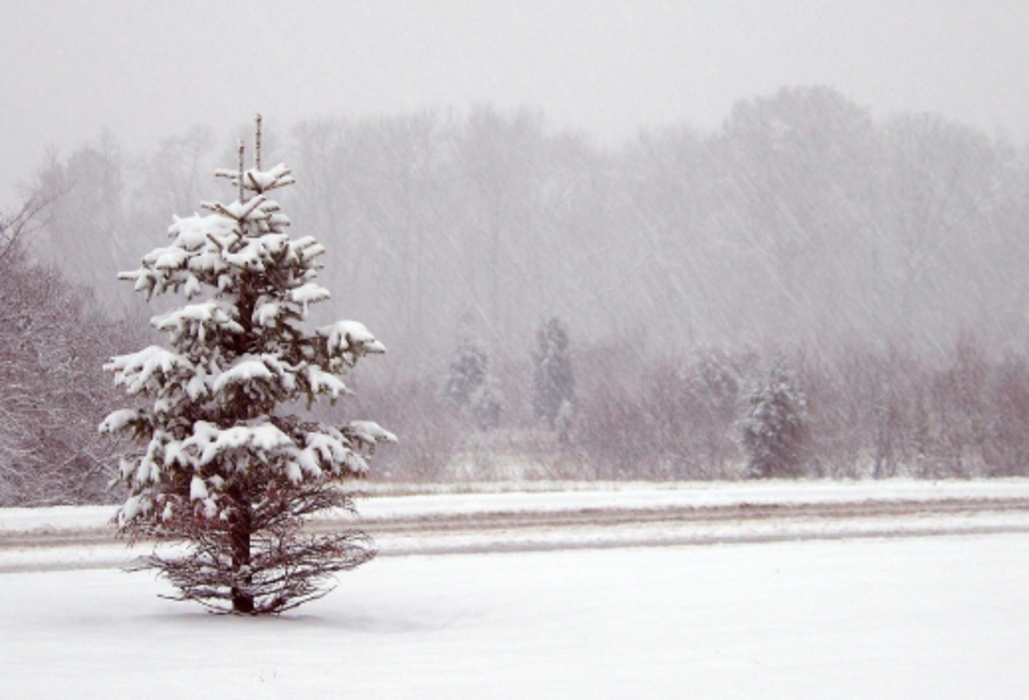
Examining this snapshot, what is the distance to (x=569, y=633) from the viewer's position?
986 cm

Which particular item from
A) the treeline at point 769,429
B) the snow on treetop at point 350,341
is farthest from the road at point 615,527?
the treeline at point 769,429

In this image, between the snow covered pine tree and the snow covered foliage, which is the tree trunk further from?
the snow covered foliage

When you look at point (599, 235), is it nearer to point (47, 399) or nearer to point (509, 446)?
point (509, 446)

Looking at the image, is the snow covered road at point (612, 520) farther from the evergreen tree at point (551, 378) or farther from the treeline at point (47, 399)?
the evergreen tree at point (551, 378)

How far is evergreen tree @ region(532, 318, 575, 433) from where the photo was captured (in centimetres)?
4084

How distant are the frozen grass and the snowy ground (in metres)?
0.03

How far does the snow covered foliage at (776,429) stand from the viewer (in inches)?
1109

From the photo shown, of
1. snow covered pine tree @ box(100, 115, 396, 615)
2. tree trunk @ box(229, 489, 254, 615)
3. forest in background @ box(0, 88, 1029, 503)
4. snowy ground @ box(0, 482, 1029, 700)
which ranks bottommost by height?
snowy ground @ box(0, 482, 1029, 700)

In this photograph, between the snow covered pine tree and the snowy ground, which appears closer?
the snowy ground

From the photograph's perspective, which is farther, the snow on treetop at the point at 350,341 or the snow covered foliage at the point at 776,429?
the snow covered foliage at the point at 776,429

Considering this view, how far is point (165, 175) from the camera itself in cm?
7025

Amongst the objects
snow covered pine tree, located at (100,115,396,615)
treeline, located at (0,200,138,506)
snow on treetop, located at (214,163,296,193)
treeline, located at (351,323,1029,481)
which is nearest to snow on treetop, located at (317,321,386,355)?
snow covered pine tree, located at (100,115,396,615)

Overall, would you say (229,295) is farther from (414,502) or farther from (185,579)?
(414,502)

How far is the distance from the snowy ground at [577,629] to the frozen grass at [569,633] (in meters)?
0.03
